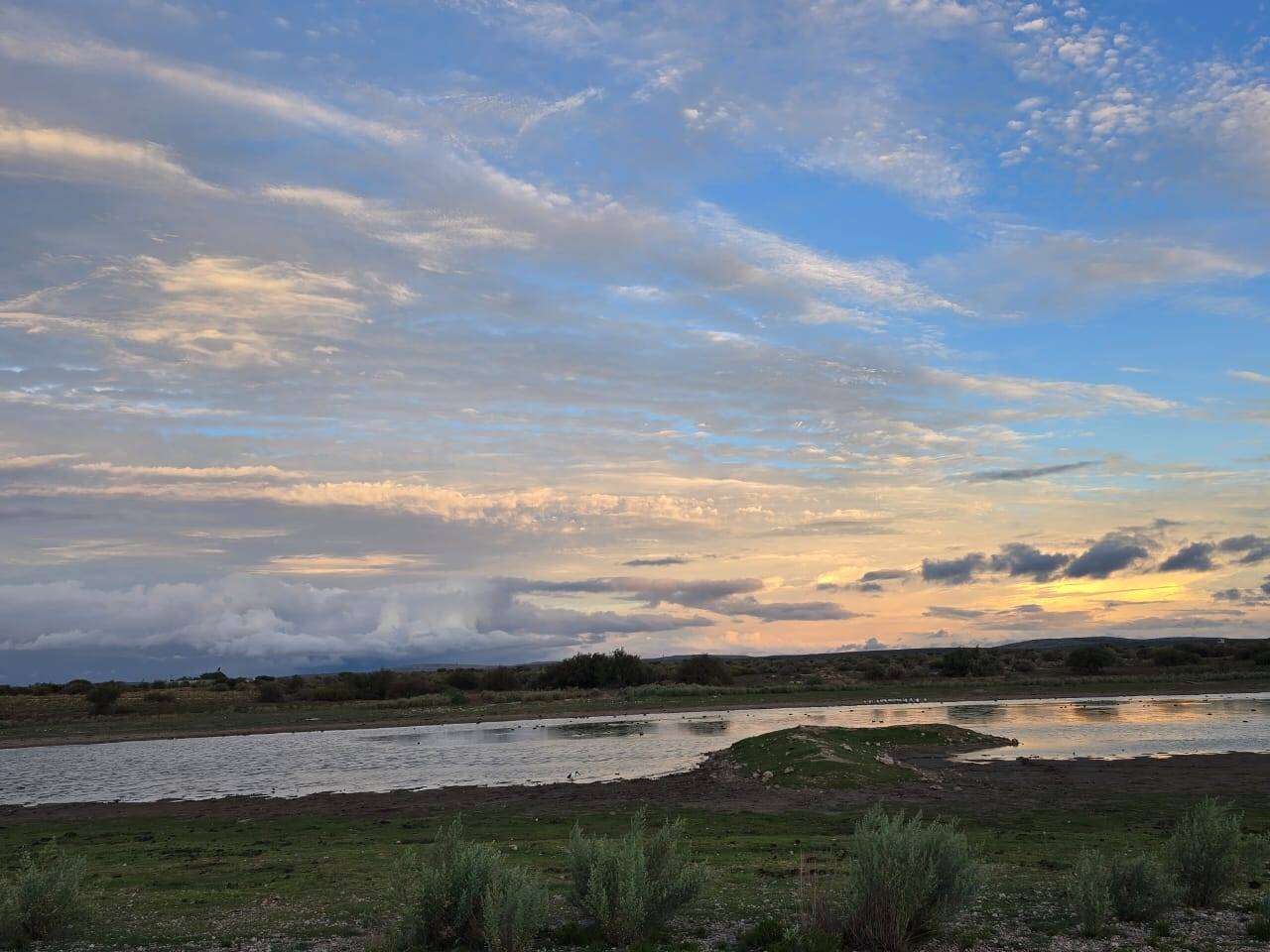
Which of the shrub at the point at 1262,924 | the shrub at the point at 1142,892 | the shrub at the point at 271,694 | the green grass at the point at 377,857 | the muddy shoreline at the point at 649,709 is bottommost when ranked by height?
the muddy shoreline at the point at 649,709

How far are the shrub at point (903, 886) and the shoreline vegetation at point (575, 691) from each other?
5629 centimetres

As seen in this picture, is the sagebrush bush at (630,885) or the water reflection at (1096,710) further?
the water reflection at (1096,710)

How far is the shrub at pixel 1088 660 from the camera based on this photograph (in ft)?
304

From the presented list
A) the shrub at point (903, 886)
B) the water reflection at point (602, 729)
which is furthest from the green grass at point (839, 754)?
the shrub at point (903, 886)

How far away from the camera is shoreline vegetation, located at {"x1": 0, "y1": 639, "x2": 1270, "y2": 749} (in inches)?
2608

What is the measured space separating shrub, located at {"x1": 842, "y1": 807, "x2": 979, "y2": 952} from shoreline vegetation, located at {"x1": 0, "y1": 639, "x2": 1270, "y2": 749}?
185 feet

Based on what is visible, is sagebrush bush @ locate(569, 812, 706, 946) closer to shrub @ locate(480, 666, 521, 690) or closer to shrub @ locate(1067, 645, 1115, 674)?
shrub @ locate(480, 666, 521, 690)

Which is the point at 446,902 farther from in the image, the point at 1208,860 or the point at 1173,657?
the point at 1173,657

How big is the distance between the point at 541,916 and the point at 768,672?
10365cm

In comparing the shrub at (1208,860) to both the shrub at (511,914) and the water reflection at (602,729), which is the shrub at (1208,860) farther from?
the water reflection at (602,729)

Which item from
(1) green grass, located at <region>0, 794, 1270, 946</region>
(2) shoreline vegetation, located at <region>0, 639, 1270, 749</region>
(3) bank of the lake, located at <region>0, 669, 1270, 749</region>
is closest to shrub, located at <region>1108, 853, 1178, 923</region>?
(1) green grass, located at <region>0, 794, 1270, 946</region>

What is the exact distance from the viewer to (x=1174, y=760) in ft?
102

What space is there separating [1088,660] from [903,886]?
309ft

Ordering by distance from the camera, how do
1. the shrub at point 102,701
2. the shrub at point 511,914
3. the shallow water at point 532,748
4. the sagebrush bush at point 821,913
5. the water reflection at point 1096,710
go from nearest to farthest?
the shrub at point 511,914, the sagebrush bush at point 821,913, the shallow water at point 532,748, the water reflection at point 1096,710, the shrub at point 102,701
